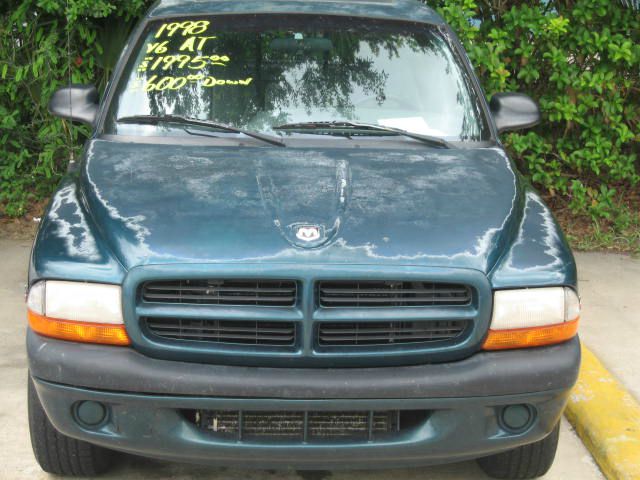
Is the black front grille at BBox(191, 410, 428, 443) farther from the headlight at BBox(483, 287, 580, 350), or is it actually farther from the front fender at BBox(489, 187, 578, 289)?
the front fender at BBox(489, 187, 578, 289)

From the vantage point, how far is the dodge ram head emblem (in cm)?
316

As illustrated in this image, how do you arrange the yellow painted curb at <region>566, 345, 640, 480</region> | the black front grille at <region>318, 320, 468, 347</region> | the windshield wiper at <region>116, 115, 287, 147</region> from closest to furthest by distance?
1. the black front grille at <region>318, 320, 468, 347</region>
2. the yellow painted curb at <region>566, 345, 640, 480</region>
3. the windshield wiper at <region>116, 115, 287, 147</region>

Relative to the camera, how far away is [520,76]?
22.8 ft

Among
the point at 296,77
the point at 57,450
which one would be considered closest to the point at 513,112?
the point at 296,77

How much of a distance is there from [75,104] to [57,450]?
176 cm

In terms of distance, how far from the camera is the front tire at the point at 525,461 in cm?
362

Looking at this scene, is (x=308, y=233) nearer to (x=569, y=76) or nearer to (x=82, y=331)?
(x=82, y=331)

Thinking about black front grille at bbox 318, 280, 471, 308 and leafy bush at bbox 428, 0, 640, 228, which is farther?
leafy bush at bbox 428, 0, 640, 228

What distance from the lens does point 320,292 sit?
3.08 m

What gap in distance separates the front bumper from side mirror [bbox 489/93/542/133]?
1.72 meters

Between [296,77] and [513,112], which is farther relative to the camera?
[513,112]

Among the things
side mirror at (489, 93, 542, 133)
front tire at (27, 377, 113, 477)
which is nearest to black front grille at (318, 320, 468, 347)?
front tire at (27, 377, 113, 477)

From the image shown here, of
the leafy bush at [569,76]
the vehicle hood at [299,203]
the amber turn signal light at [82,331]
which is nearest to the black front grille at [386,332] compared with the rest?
the vehicle hood at [299,203]

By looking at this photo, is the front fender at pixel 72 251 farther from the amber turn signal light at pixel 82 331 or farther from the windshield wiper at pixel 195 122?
the windshield wiper at pixel 195 122
